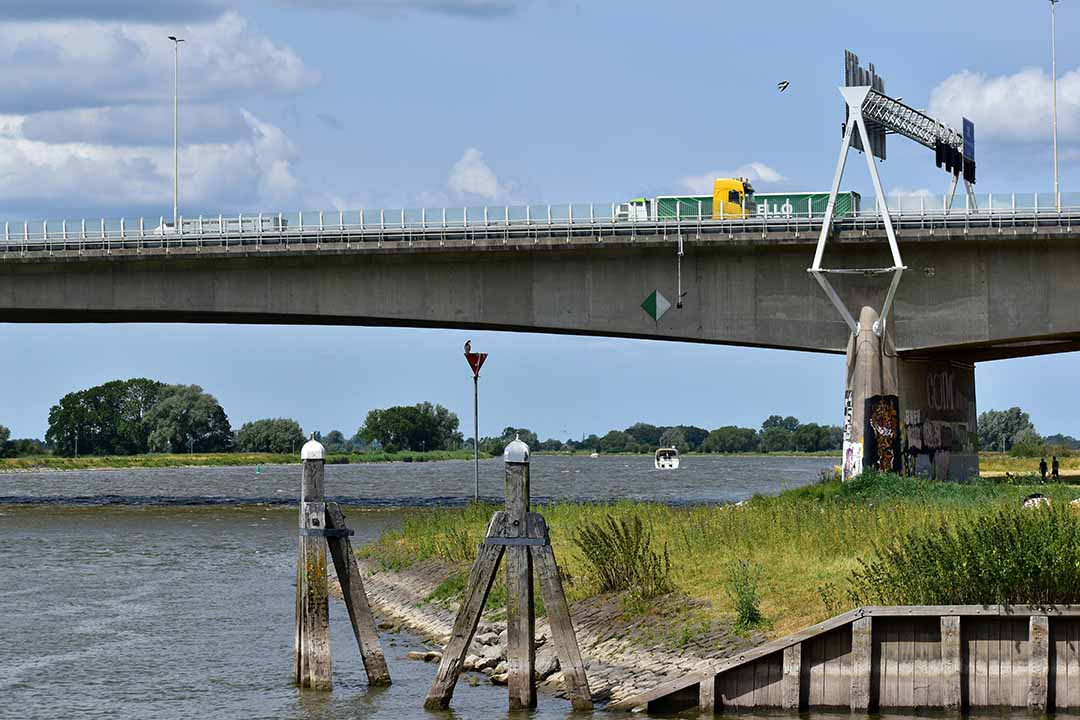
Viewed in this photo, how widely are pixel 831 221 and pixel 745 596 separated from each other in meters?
39.3

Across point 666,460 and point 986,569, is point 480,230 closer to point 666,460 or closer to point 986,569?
point 986,569

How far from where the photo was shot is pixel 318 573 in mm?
23297

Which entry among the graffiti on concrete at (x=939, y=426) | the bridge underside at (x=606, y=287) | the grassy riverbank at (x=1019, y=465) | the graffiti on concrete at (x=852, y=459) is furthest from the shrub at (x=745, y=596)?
the grassy riverbank at (x=1019, y=465)

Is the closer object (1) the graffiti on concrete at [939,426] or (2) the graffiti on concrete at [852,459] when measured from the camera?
(2) the graffiti on concrete at [852,459]

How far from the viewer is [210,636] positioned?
3108 centimetres

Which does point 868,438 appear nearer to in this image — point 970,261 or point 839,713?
point 970,261

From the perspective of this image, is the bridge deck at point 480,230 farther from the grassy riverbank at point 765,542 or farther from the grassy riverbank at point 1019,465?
the grassy riverbank at point 1019,465

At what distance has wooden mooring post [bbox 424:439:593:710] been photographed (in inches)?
831

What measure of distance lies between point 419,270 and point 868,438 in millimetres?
18965

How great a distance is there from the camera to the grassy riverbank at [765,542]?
77.2 ft

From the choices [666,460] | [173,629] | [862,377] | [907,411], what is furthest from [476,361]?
[666,460]

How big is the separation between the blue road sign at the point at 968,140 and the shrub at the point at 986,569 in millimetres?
44842

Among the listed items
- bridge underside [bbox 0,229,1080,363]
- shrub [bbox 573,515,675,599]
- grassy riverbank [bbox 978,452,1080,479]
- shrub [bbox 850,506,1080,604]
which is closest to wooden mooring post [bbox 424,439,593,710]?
shrub [bbox 850,506,1080,604]

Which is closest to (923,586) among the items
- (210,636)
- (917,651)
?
(917,651)
